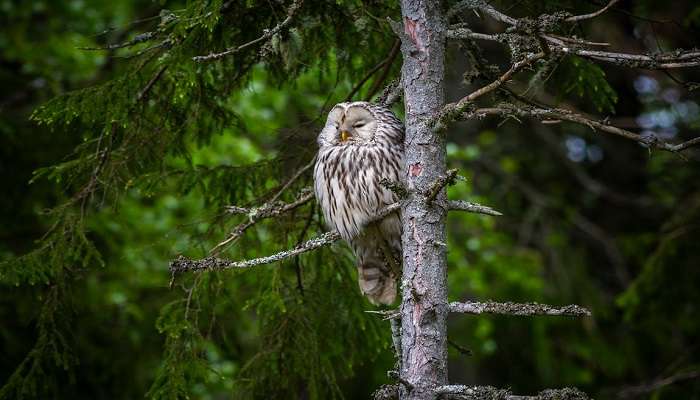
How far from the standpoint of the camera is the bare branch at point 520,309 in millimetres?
2874

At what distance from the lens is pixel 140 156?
423 centimetres

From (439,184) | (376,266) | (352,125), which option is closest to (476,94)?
(439,184)

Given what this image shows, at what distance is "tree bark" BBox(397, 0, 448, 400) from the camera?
320cm

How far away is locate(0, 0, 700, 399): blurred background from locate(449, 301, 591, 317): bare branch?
26.7 inches

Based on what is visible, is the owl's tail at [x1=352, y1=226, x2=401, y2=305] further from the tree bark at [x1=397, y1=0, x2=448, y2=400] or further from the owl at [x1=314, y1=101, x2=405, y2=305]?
the tree bark at [x1=397, y1=0, x2=448, y2=400]

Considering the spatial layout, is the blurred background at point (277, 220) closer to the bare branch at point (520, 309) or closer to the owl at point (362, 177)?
the owl at point (362, 177)

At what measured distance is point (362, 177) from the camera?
4070 mm

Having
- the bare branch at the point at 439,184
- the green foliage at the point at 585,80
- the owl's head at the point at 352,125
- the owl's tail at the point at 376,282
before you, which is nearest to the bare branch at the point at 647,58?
the bare branch at the point at 439,184

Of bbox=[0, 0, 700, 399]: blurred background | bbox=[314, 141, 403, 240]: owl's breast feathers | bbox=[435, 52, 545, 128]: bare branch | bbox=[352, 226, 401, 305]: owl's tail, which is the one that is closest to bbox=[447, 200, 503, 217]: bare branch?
bbox=[435, 52, 545, 128]: bare branch

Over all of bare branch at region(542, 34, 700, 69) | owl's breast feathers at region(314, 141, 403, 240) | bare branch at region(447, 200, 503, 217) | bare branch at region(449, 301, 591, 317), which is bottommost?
bare branch at region(449, 301, 591, 317)

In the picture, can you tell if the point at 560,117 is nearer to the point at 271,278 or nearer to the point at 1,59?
the point at 271,278

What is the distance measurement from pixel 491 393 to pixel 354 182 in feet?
4.67

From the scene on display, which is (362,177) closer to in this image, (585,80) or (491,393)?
(585,80)

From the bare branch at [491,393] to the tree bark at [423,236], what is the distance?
0.21 feet
